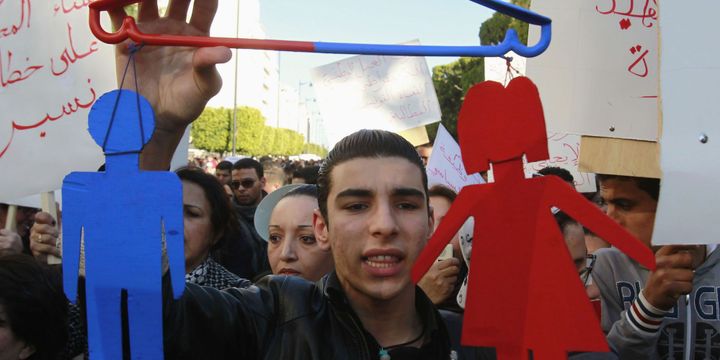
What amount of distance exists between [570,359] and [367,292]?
0.58 metres

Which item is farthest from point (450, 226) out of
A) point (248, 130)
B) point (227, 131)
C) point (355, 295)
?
point (248, 130)

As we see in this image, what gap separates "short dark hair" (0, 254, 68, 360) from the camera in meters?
2.24

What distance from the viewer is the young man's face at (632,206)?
8.24 ft

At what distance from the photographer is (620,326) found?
2.27m

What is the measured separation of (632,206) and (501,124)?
1.35m

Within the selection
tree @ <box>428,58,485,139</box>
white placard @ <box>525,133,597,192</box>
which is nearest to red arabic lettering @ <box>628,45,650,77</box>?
white placard @ <box>525,133,597,192</box>

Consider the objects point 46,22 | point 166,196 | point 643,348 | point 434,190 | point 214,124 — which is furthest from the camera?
point 214,124

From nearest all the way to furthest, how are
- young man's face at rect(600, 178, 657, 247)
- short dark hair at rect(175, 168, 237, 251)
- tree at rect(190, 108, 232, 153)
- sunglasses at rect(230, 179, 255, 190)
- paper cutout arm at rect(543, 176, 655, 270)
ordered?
paper cutout arm at rect(543, 176, 655, 270) → young man's face at rect(600, 178, 657, 247) → short dark hair at rect(175, 168, 237, 251) → sunglasses at rect(230, 179, 255, 190) → tree at rect(190, 108, 232, 153)

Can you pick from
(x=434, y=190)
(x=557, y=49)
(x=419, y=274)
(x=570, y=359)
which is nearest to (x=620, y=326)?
(x=570, y=359)

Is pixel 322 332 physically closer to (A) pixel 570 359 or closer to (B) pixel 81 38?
(A) pixel 570 359

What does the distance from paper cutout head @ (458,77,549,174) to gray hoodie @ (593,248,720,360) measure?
105 centimetres

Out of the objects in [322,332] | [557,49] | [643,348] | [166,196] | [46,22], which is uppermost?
[46,22]

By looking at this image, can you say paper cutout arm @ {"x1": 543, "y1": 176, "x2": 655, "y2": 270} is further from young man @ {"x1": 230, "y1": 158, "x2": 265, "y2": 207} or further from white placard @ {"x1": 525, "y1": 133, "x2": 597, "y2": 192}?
young man @ {"x1": 230, "y1": 158, "x2": 265, "y2": 207}

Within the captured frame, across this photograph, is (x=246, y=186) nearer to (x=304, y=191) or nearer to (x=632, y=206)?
(x=304, y=191)
